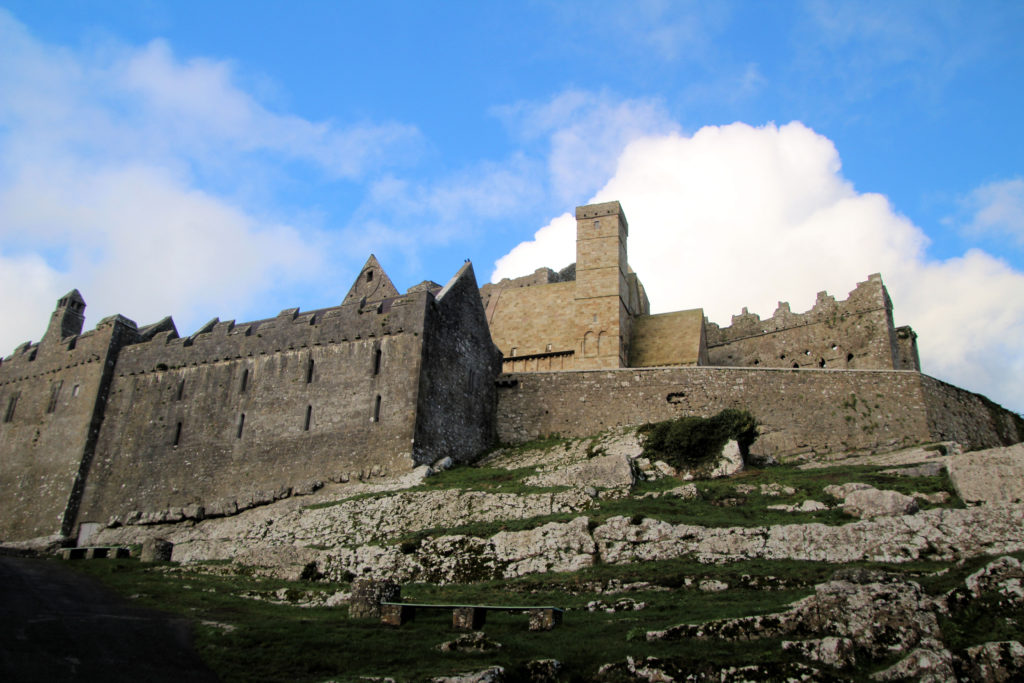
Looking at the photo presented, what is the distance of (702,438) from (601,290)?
2082 centimetres

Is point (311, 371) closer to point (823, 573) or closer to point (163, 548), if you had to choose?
point (163, 548)

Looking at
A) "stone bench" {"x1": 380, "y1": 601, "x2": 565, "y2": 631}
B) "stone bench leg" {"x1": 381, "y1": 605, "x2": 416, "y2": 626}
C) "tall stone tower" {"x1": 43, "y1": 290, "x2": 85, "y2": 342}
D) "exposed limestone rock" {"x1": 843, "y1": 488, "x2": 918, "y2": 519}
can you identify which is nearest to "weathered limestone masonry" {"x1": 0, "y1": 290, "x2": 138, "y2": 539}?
"tall stone tower" {"x1": 43, "y1": 290, "x2": 85, "y2": 342}

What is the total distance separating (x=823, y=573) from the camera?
17719mm

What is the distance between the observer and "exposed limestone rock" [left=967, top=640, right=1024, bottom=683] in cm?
1135

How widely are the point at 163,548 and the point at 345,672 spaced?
17661 millimetres

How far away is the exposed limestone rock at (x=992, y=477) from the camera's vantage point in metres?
20.9

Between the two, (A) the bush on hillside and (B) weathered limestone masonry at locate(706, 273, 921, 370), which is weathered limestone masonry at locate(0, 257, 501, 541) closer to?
(A) the bush on hillside

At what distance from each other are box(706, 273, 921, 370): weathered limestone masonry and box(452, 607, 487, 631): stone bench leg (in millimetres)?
36393

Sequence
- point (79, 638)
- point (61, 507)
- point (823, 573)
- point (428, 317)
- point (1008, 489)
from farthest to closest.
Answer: point (61, 507)
point (428, 317)
point (1008, 489)
point (823, 573)
point (79, 638)

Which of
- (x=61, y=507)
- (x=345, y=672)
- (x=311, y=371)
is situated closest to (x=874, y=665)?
(x=345, y=672)

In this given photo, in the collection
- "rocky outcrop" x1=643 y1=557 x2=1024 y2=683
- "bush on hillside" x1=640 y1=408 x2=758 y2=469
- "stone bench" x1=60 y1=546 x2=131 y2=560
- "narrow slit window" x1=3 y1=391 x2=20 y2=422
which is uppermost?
"narrow slit window" x1=3 y1=391 x2=20 y2=422

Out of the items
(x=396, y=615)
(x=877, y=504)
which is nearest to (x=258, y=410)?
(x=396, y=615)

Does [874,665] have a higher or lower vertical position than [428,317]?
lower

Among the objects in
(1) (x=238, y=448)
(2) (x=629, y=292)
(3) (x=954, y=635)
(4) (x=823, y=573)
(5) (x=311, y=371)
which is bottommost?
(3) (x=954, y=635)
